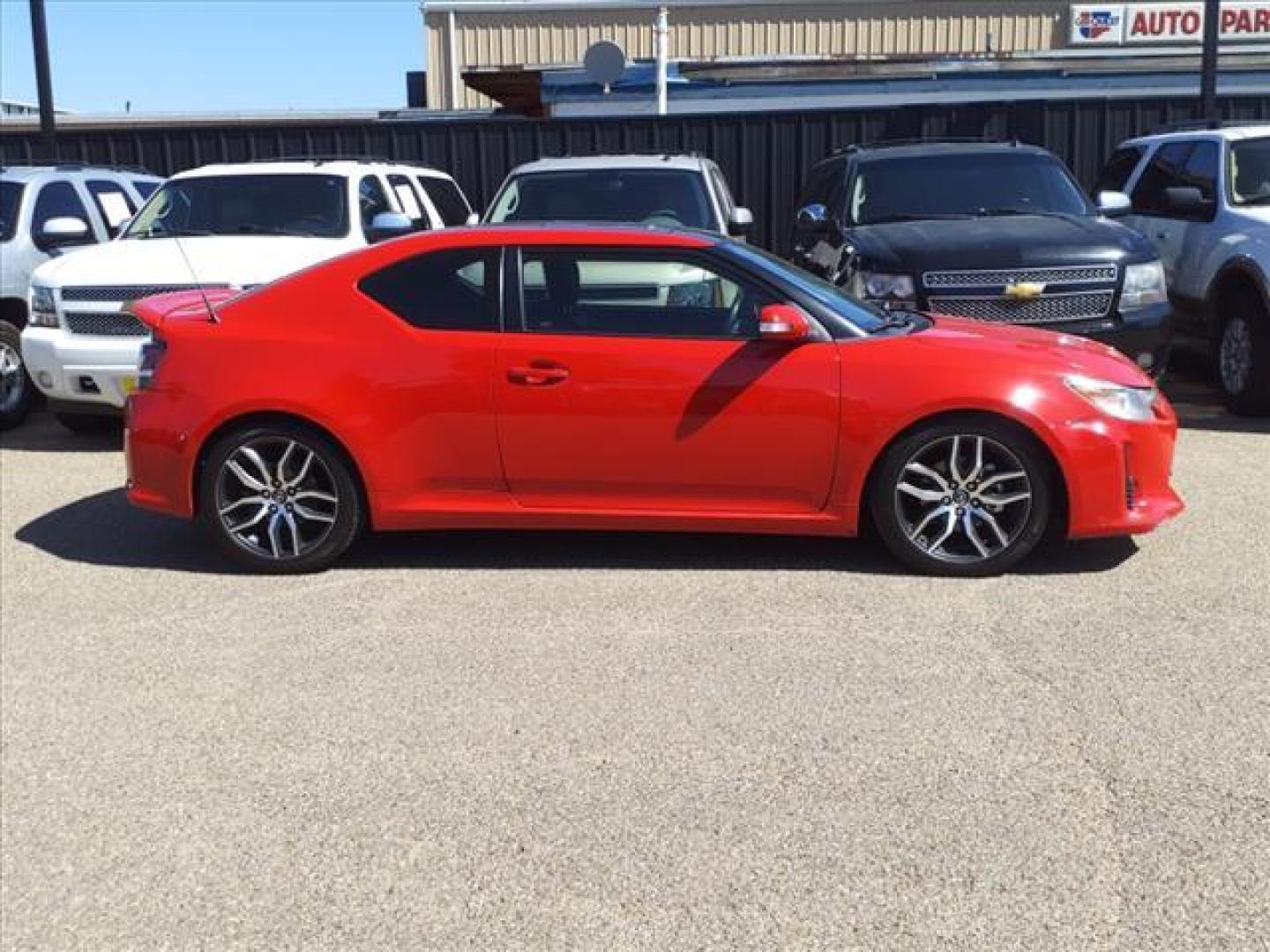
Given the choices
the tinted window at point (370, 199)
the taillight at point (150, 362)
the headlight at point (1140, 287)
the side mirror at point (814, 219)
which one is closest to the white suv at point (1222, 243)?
the headlight at point (1140, 287)

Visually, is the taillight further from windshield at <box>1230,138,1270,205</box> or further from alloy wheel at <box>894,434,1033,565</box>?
windshield at <box>1230,138,1270,205</box>

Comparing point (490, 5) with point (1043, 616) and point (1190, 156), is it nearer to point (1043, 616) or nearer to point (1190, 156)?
point (1190, 156)

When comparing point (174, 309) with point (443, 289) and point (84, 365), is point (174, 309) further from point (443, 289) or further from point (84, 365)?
point (84, 365)

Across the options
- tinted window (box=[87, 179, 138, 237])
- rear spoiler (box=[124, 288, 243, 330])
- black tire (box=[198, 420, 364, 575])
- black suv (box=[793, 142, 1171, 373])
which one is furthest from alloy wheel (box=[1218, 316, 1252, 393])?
tinted window (box=[87, 179, 138, 237])

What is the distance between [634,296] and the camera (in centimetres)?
595

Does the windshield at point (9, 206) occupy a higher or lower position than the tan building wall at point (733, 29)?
lower

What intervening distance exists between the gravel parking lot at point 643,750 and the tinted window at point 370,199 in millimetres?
4009

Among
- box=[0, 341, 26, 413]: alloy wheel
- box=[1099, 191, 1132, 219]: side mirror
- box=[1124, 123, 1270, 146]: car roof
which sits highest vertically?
box=[1124, 123, 1270, 146]: car roof

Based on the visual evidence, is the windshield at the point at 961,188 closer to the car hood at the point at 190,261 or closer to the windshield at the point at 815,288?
the windshield at the point at 815,288

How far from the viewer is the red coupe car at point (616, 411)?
18.6 feet

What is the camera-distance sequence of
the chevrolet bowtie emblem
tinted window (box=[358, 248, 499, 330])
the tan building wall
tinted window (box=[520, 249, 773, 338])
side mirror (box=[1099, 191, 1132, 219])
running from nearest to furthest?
tinted window (box=[520, 249, 773, 338]) < tinted window (box=[358, 248, 499, 330]) < the chevrolet bowtie emblem < side mirror (box=[1099, 191, 1132, 219]) < the tan building wall

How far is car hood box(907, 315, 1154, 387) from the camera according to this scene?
5.73 meters

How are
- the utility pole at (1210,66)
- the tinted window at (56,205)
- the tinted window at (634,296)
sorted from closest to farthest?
the tinted window at (634,296) < the tinted window at (56,205) < the utility pole at (1210,66)

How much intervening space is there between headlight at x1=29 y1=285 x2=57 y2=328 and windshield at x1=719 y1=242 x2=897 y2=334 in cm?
491
